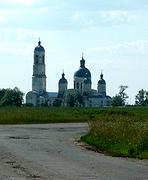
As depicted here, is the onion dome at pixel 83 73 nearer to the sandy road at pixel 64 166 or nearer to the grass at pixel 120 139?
the grass at pixel 120 139

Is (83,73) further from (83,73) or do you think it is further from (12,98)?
(12,98)

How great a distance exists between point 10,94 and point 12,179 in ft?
553

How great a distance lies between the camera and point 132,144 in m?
22.0

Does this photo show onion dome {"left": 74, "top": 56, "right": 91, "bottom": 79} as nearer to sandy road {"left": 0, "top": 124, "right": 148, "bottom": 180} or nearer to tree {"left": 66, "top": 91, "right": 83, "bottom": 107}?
tree {"left": 66, "top": 91, "right": 83, "bottom": 107}

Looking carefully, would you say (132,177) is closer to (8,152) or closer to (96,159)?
(96,159)

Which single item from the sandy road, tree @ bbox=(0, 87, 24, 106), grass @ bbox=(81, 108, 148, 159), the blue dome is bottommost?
the sandy road

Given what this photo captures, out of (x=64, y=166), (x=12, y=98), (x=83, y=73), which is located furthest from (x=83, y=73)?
(x=64, y=166)

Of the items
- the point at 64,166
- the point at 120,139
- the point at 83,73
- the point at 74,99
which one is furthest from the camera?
the point at 83,73

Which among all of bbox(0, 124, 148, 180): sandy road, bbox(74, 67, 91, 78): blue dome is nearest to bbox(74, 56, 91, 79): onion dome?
bbox(74, 67, 91, 78): blue dome

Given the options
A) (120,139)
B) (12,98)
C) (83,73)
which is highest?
(83,73)

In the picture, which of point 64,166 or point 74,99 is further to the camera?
point 74,99

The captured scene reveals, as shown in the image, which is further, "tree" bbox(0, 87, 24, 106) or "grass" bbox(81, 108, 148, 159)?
"tree" bbox(0, 87, 24, 106)

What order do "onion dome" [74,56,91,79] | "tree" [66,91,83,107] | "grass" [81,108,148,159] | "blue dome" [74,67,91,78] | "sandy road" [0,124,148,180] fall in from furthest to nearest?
"blue dome" [74,67,91,78], "onion dome" [74,56,91,79], "tree" [66,91,83,107], "grass" [81,108,148,159], "sandy road" [0,124,148,180]

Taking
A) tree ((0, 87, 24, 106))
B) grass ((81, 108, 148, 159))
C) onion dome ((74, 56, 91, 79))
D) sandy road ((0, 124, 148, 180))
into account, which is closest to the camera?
sandy road ((0, 124, 148, 180))
